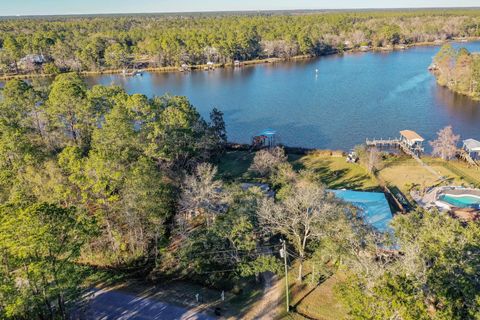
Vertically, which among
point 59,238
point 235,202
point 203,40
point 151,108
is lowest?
point 235,202

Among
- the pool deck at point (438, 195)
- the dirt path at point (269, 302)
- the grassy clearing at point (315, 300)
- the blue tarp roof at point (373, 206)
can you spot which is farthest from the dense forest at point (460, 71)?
the dirt path at point (269, 302)

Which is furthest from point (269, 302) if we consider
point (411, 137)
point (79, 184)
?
point (411, 137)

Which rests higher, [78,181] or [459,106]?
[78,181]

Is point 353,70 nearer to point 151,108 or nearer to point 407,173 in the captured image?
point 407,173

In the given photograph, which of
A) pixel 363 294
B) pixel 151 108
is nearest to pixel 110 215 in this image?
pixel 151 108

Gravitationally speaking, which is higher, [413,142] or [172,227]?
[413,142]

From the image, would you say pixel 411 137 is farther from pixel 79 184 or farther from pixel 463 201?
pixel 79 184
